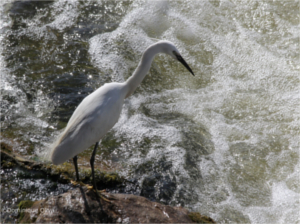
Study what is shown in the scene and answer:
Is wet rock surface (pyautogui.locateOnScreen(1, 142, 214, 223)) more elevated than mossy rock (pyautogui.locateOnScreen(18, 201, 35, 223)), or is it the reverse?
wet rock surface (pyautogui.locateOnScreen(1, 142, 214, 223))

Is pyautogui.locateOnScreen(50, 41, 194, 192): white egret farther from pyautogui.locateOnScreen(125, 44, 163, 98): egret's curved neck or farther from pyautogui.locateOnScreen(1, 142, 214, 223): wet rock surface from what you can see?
pyautogui.locateOnScreen(1, 142, 214, 223): wet rock surface

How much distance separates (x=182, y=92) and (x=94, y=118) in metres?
2.64

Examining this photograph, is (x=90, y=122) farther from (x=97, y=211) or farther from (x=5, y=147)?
(x=5, y=147)

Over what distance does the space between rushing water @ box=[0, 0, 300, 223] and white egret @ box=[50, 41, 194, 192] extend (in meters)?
0.90

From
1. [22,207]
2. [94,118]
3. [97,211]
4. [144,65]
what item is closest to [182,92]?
[144,65]

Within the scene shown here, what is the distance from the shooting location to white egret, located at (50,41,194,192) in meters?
3.04

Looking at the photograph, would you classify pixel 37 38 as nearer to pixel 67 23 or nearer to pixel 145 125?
pixel 67 23

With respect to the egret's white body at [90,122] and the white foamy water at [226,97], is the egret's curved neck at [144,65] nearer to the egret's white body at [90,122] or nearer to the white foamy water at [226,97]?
the egret's white body at [90,122]

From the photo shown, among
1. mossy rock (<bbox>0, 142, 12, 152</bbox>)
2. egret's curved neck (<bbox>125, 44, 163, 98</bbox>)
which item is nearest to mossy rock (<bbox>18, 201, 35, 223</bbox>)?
mossy rock (<bbox>0, 142, 12, 152</bbox>)

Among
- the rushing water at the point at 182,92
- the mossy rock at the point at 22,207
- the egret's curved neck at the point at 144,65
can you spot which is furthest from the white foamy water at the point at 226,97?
the mossy rock at the point at 22,207

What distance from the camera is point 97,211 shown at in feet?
9.23

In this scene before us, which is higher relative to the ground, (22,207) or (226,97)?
(226,97)

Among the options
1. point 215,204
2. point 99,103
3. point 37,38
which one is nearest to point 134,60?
point 37,38

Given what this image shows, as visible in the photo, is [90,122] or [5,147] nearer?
[90,122]
